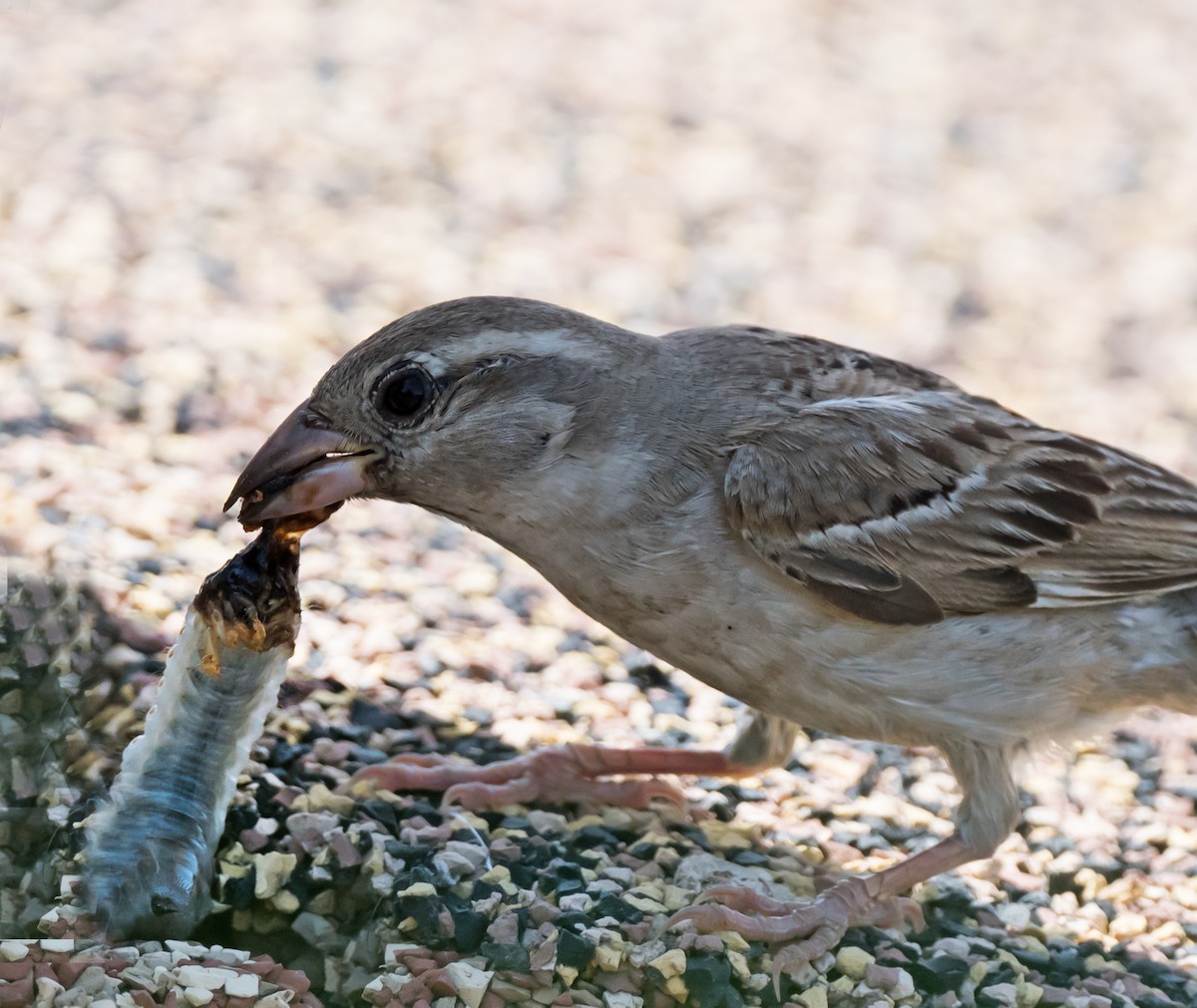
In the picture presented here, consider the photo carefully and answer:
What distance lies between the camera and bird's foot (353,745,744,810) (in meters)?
3.95

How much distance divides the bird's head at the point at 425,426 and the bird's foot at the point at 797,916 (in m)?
1.03

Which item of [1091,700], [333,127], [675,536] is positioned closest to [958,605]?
[1091,700]

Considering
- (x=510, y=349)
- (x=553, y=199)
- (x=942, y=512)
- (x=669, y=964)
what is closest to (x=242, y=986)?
(x=669, y=964)

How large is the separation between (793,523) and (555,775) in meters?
1.03

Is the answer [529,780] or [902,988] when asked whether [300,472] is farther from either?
[902,988]

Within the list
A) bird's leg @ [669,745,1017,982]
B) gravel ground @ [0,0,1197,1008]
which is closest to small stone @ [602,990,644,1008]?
gravel ground @ [0,0,1197,1008]

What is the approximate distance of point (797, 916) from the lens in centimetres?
357

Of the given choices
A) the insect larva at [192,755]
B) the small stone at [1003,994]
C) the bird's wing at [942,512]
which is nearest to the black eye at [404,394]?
the insect larva at [192,755]

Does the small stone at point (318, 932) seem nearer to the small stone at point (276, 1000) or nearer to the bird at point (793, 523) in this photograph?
the small stone at point (276, 1000)

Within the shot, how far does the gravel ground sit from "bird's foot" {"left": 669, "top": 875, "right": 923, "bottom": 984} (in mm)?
44

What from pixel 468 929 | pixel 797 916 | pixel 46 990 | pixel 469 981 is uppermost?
pixel 797 916

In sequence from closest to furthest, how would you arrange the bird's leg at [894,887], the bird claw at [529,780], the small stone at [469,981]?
the small stone at [469,981] → the bird's leg at [894,887] → the bird claw at [529,780]

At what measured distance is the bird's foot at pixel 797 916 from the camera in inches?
137

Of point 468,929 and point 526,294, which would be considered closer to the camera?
point 468,929
